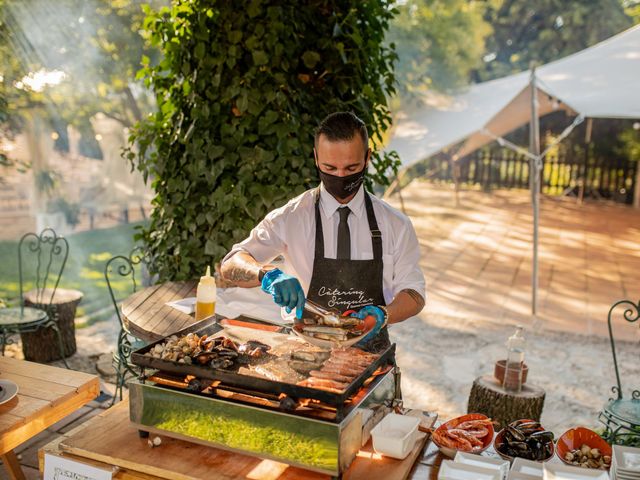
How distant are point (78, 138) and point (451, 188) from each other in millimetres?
11897

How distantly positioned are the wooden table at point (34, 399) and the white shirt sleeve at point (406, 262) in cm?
149

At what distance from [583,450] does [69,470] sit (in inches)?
63.5

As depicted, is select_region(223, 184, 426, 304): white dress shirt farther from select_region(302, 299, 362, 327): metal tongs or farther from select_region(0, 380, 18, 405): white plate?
select_region(0, 380, 18, 405): white plate

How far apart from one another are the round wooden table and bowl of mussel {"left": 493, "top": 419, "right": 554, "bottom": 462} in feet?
4.90

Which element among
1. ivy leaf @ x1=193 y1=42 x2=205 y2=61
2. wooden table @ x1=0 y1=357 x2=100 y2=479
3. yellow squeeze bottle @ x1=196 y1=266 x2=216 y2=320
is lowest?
wooden table @ x1=0 y1=357 x2=100 y2=479

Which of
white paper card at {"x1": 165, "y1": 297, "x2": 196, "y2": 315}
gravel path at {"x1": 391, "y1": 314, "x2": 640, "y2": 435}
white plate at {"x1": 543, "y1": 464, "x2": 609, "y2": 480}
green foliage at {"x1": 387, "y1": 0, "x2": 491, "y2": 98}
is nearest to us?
white plate at {"x1": 543, "y1": 464, "x2": 609, "y2": 480}

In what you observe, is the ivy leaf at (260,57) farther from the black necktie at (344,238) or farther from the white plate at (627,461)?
the white plate at (627,461)

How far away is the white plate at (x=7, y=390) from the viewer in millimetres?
2631

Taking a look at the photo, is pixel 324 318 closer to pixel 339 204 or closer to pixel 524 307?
pixel 339 204

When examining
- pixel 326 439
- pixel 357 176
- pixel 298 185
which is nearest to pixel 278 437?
pixel 326 439

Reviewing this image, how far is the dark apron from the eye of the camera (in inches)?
106

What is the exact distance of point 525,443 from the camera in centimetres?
208

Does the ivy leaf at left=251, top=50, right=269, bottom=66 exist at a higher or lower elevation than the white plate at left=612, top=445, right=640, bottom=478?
higher

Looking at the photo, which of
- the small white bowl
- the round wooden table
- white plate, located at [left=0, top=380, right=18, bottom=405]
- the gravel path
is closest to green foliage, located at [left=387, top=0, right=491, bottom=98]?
the gravel path
